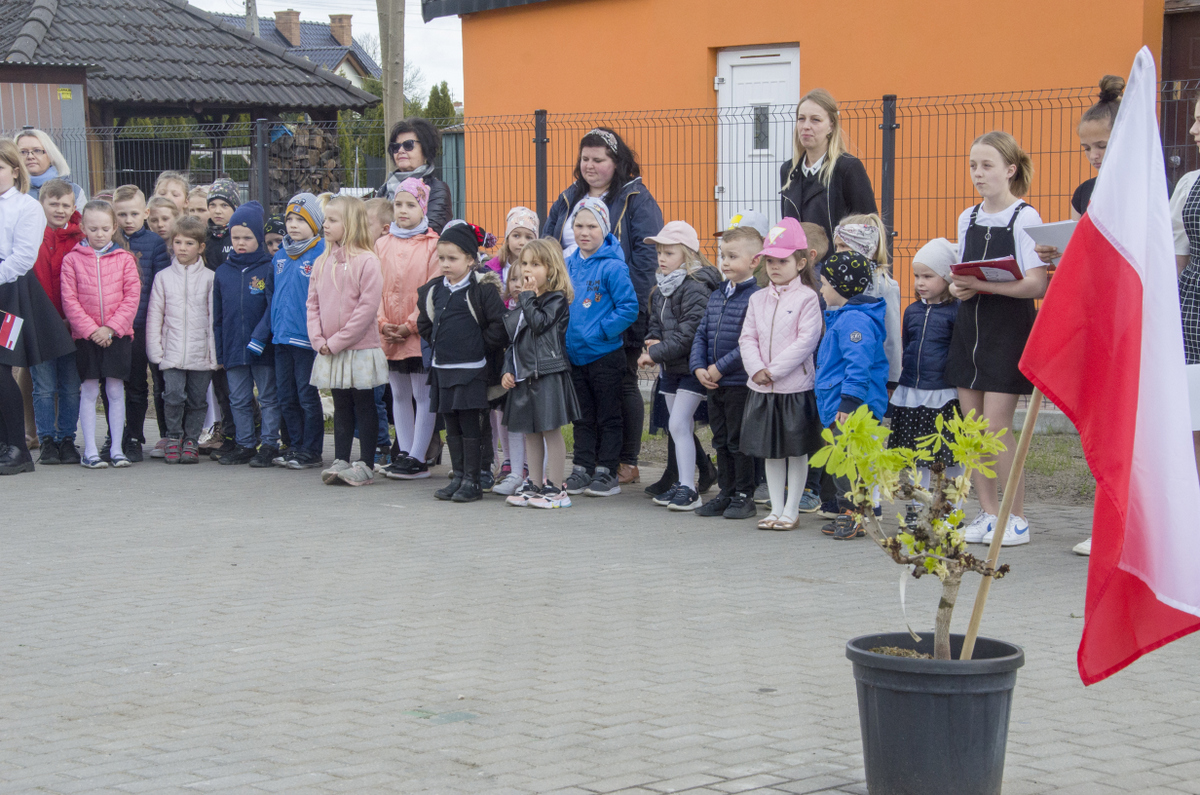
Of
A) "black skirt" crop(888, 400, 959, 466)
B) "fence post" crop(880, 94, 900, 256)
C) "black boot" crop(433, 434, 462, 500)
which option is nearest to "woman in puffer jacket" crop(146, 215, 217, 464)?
"black boot" crop(433, 434, 462, 500)

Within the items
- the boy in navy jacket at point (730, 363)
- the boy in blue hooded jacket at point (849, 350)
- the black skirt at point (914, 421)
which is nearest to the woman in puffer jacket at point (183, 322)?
the boy in navy jacket at point (730, 363)

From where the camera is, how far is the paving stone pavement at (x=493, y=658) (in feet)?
12.9

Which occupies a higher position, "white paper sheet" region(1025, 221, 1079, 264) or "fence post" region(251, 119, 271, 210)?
"fence post" region(251, 119, 271, 210)

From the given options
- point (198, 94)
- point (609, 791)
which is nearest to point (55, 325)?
point (609, 791)

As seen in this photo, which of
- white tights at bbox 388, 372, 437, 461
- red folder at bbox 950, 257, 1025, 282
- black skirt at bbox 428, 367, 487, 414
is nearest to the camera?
red folder at bbox 950, 257, 1025, 282

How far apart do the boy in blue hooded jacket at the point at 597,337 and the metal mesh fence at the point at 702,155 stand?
3.38 meters

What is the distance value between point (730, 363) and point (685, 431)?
66 cm

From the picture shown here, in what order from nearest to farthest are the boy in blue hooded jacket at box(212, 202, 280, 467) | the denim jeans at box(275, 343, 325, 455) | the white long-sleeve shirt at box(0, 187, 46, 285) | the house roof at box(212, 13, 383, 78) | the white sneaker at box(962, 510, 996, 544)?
the white sneaker at box(962, 510, 996, 544) < the white long-sleeve shirt at box(0, 187, 46, 285) < the denim jeans at box(275, 343, 325, 455) < the boy in blue hooded jacket at box(212, 202, 280, 467) < the house roof at box(212, 13, 383, 78)

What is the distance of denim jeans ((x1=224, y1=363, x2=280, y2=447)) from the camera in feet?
31.6

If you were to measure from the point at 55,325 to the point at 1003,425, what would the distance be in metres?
6.44

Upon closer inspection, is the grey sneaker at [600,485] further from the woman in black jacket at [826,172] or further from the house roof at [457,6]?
the house roof at [457,6]

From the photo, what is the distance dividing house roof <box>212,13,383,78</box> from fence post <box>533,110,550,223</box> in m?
56.3

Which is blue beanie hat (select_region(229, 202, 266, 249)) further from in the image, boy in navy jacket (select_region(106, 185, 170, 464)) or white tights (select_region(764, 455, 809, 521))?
white tights (select_region(764, 455, 809, 521))

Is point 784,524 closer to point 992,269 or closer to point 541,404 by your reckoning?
point 541,404
